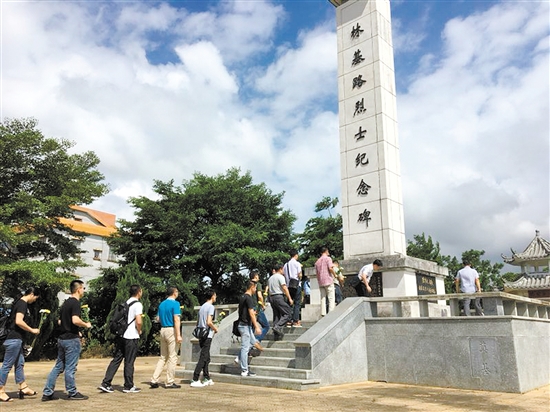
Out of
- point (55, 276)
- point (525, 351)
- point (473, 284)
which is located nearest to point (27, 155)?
point (55, 276)

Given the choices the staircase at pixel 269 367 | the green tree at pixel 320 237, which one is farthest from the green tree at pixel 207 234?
the staircase at pixel 269 367

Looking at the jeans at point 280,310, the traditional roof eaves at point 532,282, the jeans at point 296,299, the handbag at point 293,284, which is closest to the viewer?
the jeans at point 280,310

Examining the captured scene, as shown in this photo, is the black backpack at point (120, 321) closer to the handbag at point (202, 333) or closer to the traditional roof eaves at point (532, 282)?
the handbag at point (202, 333)

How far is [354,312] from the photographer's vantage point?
9258 millimetres

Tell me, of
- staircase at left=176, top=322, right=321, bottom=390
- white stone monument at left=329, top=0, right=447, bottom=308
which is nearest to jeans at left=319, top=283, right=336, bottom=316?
staircase at left=176, top=322, right=321, bottom=390

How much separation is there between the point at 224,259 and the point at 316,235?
271 inches

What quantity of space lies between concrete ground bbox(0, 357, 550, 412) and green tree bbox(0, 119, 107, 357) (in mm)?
9549

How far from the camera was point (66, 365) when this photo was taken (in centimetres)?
682

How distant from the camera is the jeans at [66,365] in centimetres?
678

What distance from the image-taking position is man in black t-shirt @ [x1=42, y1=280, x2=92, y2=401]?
22.3 ft

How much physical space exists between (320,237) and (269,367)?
21268mm

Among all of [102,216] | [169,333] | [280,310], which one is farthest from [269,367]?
[102,216]

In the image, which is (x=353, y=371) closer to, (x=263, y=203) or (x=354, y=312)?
(x=354, y=312)

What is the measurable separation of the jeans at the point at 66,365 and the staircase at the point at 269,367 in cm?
291
